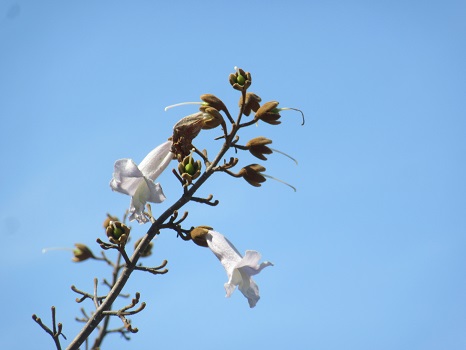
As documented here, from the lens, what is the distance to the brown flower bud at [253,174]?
3297 mm

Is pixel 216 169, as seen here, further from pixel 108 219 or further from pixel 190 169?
pixel 108 219

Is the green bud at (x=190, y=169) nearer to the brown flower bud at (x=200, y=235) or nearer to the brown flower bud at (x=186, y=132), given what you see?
the brown flower bud at (x=186, y=132)

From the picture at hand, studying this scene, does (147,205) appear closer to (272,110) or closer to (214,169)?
(214,169)

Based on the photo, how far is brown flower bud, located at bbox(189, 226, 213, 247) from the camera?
10.6 ft

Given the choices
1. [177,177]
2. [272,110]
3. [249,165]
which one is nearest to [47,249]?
[177,177]

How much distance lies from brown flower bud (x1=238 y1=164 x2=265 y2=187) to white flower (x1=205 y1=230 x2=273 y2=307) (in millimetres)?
336

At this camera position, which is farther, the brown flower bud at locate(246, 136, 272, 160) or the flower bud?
the brown flower bud at locate(246, 136, 272, 160)

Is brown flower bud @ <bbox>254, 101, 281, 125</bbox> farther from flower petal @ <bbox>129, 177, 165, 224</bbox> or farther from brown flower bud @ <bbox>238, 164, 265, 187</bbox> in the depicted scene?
flower petal @ <bbox>129, 177, 165, 224</bbox>

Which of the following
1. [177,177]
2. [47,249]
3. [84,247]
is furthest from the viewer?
[84,247]

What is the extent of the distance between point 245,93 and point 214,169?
452 millimetres

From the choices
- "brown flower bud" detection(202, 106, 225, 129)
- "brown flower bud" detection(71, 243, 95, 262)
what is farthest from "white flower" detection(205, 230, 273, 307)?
"brown flower bud" detection(71, 243, 95, 262)

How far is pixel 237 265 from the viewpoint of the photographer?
10.7ft

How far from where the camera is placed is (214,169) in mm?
3223

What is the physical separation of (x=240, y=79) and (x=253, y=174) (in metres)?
0.52
